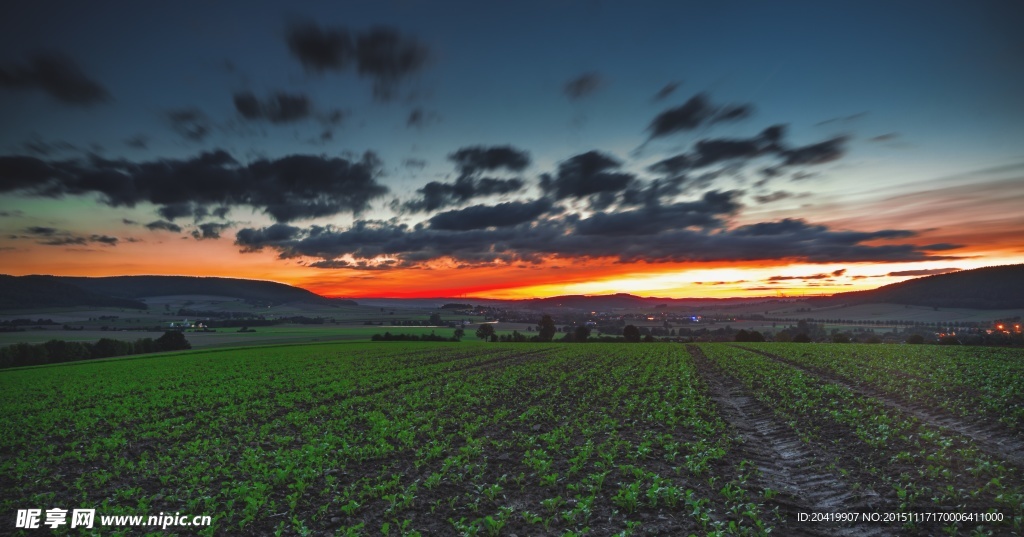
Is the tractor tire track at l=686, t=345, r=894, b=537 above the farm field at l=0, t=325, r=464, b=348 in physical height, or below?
above

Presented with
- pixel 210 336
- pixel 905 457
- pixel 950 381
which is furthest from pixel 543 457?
pixel 210 336

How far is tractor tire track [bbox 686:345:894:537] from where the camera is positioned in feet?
30.6

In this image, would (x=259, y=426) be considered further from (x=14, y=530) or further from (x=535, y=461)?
(x=535, y=461)

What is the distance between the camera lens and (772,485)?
11.7m

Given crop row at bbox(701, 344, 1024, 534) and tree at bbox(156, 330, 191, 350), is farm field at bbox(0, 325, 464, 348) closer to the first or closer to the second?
tree at bbox(156, 330, 191, 350)

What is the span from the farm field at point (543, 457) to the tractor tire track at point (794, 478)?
7 cm

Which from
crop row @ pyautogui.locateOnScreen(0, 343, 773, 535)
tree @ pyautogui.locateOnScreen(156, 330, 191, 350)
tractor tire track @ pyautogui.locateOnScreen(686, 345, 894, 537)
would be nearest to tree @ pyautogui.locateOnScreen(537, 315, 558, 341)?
tree @ pyautogui.locateOnScreen(156, 330, 191, 350)

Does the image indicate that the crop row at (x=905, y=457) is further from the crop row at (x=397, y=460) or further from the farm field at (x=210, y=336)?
the farm field at (x=210, y=336)

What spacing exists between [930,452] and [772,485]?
5.91 metres

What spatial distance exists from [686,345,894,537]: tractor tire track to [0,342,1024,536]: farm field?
0.22ft

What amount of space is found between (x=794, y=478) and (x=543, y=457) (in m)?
7.24

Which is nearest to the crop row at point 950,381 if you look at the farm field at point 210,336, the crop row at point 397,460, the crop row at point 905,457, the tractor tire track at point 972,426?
the tractor tire track at point 972,426

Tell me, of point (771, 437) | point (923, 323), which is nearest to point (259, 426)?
point (771, 437)

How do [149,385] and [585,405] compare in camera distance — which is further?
[149,385]
